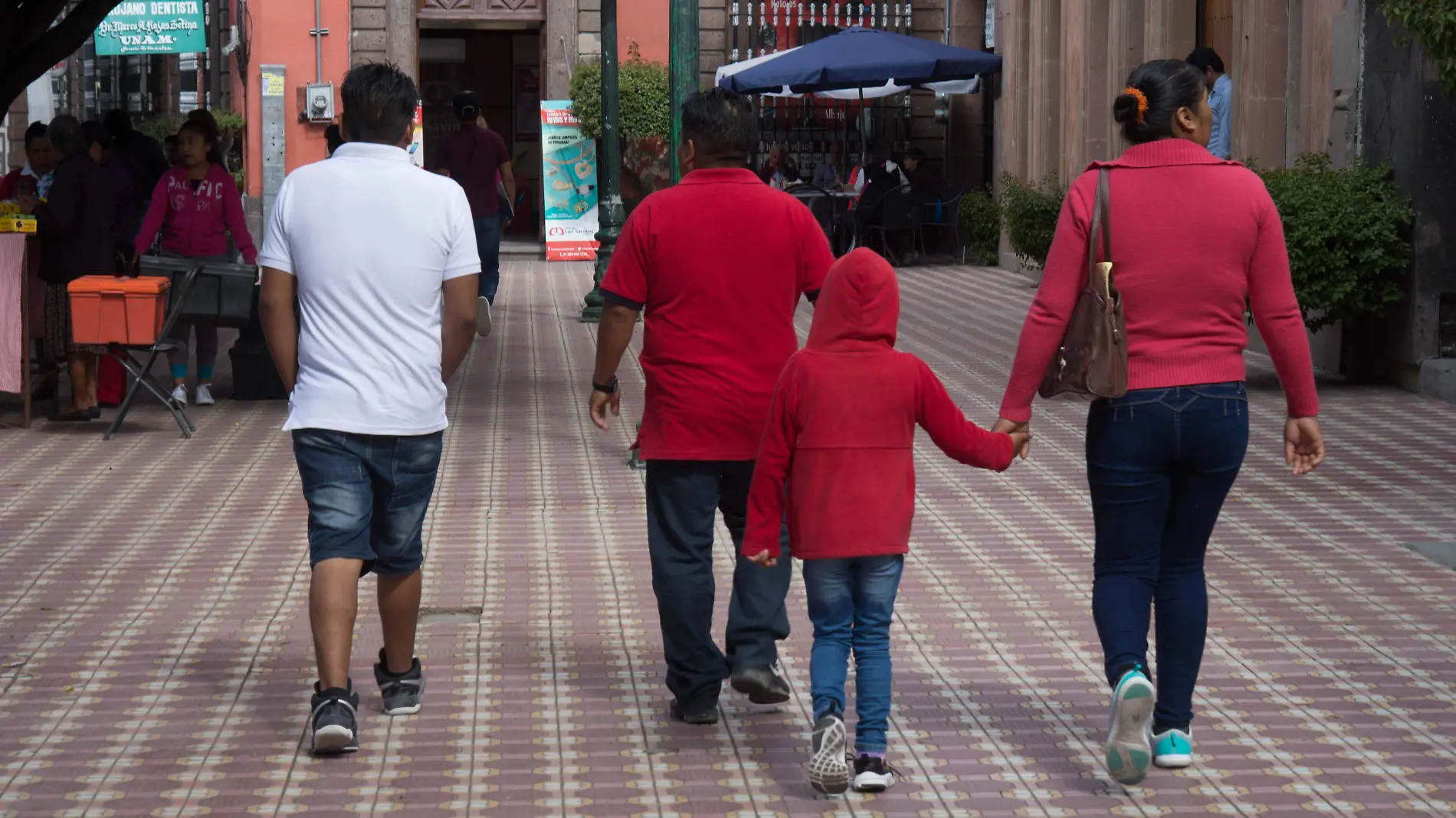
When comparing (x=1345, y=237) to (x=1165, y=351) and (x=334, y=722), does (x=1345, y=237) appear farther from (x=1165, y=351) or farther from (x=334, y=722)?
(x=334, y=722)

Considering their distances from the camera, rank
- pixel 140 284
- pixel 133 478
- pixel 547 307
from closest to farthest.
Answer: pixel 133 478 → pixel 140 284 → pixel 547 307

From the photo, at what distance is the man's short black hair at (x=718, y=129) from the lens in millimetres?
5336

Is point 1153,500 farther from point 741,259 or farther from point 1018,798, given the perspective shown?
point 741,259

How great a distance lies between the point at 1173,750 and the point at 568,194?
21447 millimetres

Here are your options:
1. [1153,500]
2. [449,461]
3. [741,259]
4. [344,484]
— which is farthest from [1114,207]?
[449,461]

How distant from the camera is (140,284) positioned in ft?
36.4

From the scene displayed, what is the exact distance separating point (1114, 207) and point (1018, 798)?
4.68 ft

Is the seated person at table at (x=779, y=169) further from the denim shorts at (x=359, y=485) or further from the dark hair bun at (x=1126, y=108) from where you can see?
the dark hair bun at (x=1126, y=108)

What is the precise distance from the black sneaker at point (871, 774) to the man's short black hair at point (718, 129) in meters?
1.65

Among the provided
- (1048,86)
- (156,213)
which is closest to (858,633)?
(156,213)

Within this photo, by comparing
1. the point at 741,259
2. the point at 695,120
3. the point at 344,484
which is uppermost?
the point at 695,120

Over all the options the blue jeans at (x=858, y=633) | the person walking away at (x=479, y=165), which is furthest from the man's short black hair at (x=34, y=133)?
the blue jeans at (x=858, y=633)

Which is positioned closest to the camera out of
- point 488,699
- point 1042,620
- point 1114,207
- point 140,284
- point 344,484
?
point 1114,207

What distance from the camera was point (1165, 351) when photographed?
15.4ft
